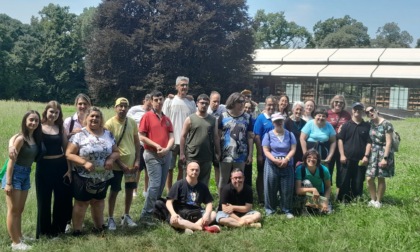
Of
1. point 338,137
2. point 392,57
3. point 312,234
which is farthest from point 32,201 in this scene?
point 392,57

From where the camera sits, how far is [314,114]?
706 centimetres

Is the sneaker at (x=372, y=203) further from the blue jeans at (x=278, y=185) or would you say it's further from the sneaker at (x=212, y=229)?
the sneaker at (x=212, y=229)

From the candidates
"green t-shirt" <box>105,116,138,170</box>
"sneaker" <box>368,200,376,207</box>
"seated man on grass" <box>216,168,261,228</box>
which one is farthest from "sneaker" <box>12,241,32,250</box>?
"sneaker" <box>368,200,376,207</box>

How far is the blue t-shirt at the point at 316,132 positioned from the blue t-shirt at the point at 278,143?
1.78 ft

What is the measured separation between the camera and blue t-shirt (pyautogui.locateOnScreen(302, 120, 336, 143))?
6.84 m

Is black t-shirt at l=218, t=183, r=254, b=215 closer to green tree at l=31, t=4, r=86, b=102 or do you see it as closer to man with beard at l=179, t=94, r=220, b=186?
man with beard at l=179, t=94, r=220, b=186

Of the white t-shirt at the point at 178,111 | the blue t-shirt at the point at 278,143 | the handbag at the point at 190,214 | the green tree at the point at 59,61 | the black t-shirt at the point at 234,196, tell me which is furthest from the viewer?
the green tree at the point at 59,61

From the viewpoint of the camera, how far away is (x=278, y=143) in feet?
20.8

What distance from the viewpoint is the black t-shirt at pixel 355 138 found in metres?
6.93

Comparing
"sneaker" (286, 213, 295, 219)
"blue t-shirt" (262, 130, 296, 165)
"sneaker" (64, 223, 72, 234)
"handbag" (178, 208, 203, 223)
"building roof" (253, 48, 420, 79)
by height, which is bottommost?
"sneaker" (286, 213, 295, 219)

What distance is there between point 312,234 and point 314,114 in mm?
2243

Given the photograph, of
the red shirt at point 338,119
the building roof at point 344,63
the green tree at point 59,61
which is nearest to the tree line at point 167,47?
the building roof at point 344,63

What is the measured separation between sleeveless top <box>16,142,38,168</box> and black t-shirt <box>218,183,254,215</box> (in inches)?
99.5

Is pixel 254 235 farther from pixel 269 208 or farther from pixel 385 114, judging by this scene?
pixel 385 114
